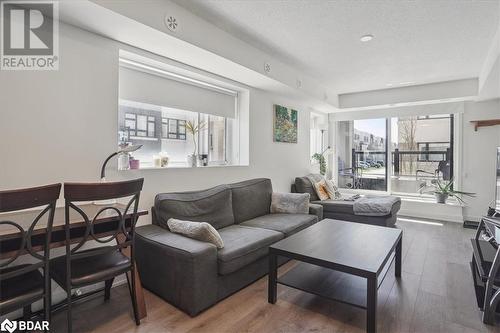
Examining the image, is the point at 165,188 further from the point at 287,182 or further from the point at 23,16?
the point at 287,182

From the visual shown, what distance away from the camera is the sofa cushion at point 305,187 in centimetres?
475

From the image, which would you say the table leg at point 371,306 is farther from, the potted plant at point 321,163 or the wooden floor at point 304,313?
the potted plant at point 321,163

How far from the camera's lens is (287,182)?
191 inches

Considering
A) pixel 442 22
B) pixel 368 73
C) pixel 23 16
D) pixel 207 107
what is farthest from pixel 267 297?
pixel 368 73

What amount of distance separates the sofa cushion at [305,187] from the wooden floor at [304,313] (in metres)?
2.19

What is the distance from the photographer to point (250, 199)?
3492 millimetres

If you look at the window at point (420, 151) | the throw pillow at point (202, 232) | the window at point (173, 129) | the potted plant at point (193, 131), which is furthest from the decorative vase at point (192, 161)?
the window at point (420, 151)

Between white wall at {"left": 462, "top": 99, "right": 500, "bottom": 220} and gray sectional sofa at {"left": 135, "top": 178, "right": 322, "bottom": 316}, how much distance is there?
3.64 meters

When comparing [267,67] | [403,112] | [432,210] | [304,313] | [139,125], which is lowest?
[304,313]

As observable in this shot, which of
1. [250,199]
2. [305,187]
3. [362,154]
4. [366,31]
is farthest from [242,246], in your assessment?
[362,154]

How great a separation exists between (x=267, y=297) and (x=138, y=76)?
2.49 meters

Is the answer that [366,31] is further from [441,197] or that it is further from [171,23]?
[441,197]

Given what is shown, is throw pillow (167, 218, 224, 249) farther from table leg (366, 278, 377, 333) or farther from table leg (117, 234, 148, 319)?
table leg (366, 278, 377, 333)

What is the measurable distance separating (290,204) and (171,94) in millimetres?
2111
